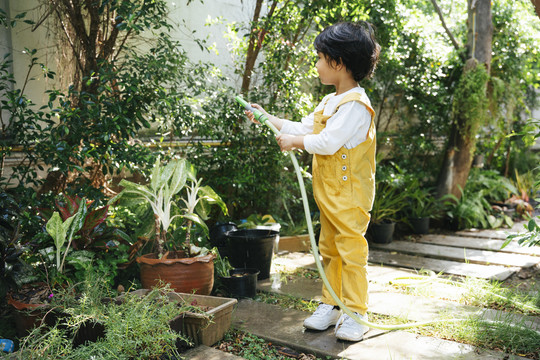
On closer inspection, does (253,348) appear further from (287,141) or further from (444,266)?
(444,266)

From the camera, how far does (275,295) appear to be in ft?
11.2

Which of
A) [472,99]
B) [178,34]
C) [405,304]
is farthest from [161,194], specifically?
[472,99]

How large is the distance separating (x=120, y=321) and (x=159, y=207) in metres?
1.00

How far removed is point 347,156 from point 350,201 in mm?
237

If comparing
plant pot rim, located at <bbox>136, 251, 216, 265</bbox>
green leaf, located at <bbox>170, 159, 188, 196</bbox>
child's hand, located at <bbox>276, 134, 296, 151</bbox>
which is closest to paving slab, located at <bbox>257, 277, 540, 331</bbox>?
plant pot rim, located at <bbox>136, 251, 216, 265</bbox>

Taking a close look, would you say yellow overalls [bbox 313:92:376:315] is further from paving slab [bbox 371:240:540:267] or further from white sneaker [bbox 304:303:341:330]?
paving slab [bbox 371:240:540:267]

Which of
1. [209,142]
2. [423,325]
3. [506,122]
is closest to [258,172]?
[209,142]

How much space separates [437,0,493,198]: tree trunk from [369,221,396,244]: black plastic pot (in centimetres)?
138

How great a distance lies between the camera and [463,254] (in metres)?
4.80

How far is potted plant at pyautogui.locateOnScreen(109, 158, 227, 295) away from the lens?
289 centimetres

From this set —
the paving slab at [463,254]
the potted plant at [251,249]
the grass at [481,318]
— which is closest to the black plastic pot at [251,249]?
the potted plant at [251,249]

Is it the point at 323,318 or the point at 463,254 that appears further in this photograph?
the point at 463,254

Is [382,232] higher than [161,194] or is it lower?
lower

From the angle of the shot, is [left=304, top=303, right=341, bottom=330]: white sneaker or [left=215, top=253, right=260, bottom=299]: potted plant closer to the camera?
[left=304, top=303, right=341, bottom=330]: white sneaker
